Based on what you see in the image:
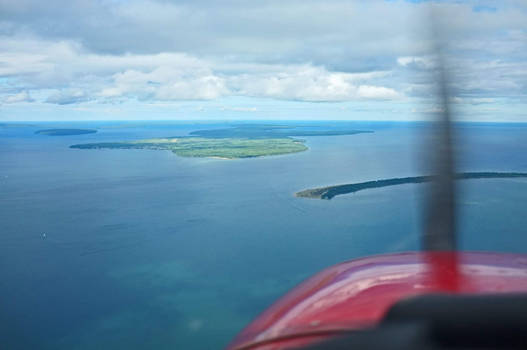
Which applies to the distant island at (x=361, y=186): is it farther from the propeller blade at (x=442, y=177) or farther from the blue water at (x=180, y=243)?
the propeller blade at (x=442, y=177)

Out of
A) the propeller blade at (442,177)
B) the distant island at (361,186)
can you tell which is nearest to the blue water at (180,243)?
the distant island at (361,186)

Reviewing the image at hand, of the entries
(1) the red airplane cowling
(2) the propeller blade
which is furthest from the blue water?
(2) the propeller blade

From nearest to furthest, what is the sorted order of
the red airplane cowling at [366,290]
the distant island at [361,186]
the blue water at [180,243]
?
the red airplane cowling at [366,290], the blue water at [180,243], the distant island at [361,186]

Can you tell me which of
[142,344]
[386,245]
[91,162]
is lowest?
[142,344]

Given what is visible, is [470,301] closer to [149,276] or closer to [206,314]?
[206,314]

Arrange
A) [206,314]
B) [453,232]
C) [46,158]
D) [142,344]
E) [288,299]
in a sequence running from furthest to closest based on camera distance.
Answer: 1. [46,158]
2. [206,314]
3. [142,344]
4. [288,299]
5. [453,232]

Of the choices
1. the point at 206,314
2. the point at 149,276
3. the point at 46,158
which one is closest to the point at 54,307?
the point at 149,276

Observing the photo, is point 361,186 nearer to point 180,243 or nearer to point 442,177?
point 180,243
